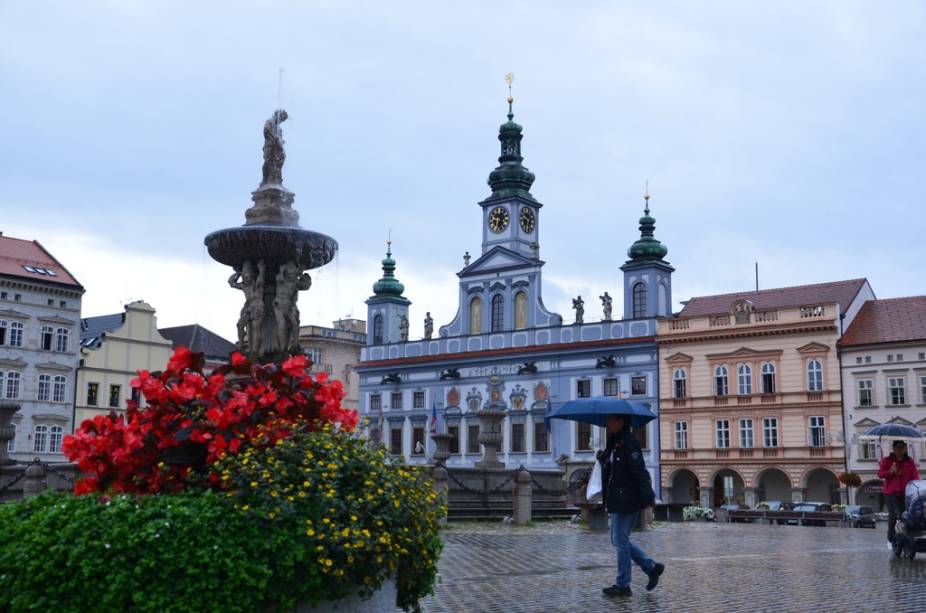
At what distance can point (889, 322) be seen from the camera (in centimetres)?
4822

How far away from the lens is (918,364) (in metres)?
46.2

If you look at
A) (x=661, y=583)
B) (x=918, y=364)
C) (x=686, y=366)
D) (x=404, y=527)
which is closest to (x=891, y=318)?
(x=918, y=364)

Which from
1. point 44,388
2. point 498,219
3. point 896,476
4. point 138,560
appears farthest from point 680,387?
point 138,560

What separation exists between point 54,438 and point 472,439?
72.4ft

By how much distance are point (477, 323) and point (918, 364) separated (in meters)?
24.1

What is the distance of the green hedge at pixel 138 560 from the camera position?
17.9ft

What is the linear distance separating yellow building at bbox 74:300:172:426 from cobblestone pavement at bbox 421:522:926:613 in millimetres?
39967

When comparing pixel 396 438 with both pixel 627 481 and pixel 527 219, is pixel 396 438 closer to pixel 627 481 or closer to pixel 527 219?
pixel 527 219

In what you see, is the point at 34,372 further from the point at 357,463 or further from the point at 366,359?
the point at 357,463

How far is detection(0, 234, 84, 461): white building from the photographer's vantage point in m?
50.3

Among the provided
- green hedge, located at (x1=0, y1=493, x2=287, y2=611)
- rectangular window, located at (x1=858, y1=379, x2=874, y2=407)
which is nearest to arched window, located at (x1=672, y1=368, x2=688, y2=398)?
rectangular window, located at (x1=858, y1=379, x2=874, y2=407)

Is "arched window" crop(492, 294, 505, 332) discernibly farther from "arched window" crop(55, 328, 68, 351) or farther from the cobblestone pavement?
the cobblestone pavement

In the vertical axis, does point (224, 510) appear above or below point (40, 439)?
below

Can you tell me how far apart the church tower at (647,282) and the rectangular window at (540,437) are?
7.57 metres
